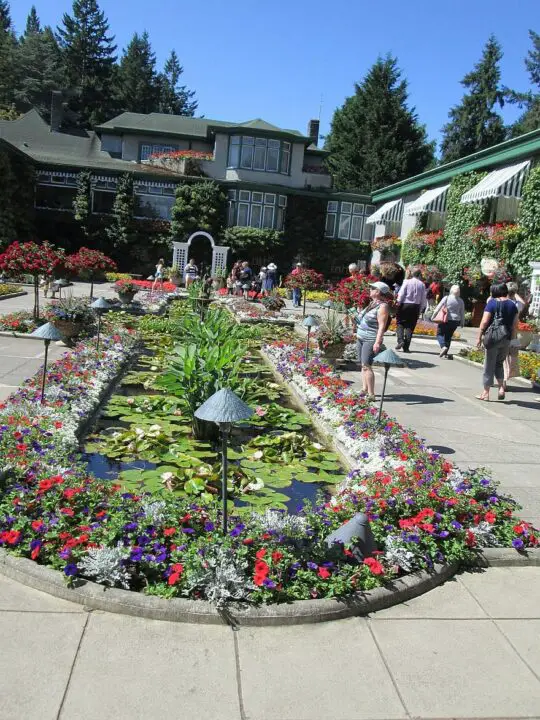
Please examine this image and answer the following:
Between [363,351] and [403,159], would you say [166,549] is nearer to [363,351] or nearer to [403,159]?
[363,351]

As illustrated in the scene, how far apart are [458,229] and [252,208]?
653 inches

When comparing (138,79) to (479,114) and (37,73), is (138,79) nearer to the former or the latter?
(37,73)

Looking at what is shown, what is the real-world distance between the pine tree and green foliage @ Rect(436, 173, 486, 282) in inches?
1845

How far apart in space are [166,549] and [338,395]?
462 centimetres

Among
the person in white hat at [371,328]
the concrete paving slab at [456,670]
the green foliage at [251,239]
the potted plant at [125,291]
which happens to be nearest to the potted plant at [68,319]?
the person in white hat at [371,328]

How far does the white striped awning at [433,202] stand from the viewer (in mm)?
24250

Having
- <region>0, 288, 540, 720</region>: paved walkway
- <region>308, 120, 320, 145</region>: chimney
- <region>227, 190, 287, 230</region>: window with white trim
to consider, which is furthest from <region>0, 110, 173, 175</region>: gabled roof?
<region>0, 288, 540, 720</region>: paved walkway

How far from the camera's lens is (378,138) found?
163 ft

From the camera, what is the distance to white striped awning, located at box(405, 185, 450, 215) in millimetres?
24250

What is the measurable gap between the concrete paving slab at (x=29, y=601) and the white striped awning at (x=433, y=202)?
75.9 ft

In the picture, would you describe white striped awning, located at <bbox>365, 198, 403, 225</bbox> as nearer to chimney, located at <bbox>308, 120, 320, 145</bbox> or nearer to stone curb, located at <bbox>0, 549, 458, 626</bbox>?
chimney, located at <bbox>308, 120, 320, 145</bbox>

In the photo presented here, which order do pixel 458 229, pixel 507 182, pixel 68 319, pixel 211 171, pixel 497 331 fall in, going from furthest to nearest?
pixel 211 171 < pixel 458 229 < pixel 507 182 < pixel 68 319 < pixel 497 331

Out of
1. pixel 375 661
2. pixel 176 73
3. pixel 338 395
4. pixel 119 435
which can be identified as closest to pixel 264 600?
pixel 375 661

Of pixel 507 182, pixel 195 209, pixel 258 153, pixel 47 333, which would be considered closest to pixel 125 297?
pixel 507 182
